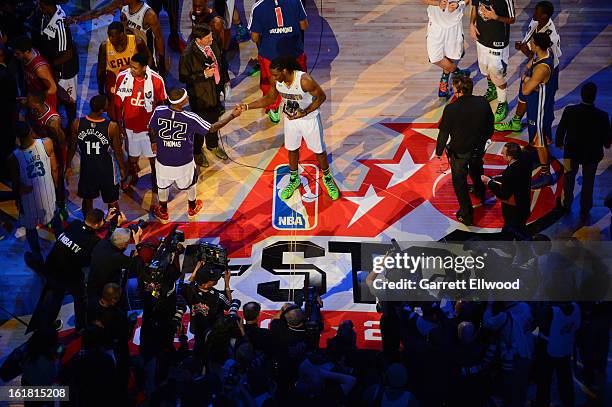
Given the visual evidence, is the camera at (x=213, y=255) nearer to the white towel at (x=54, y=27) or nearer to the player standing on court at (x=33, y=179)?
the player standing on court at (x=33, y=179)

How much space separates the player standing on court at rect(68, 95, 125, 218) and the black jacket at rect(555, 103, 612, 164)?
4.36 m

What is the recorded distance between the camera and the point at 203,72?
10.7m

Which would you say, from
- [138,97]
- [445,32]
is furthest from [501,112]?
[138,97]

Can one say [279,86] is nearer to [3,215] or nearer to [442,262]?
[442,262]

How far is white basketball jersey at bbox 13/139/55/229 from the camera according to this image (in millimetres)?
9445

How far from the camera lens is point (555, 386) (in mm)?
8703

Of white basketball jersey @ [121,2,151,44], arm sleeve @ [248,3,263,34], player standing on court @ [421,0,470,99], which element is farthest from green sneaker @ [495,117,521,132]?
white basketball jersey @ [121,2,151,44]

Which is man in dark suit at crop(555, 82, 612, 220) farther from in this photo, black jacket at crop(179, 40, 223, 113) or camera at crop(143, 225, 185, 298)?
camera at crop(143, 225, 185, 298)

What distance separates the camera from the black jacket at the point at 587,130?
32.7ft

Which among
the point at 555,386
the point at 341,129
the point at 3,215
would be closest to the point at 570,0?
the point at 341,129

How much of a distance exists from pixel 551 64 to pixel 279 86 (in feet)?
9.39

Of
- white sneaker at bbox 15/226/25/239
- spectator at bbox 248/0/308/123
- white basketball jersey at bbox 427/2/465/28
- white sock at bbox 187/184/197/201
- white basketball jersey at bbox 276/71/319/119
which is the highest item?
white basketball jersey at bbox 427/2/465/28

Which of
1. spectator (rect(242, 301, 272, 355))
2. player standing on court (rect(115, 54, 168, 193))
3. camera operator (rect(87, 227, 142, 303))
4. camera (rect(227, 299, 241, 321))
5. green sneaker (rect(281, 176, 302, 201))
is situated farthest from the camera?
green sneaker (rect(281, 176, 302, 201))

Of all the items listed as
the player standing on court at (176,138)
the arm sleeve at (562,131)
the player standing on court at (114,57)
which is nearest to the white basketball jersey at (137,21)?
the player standing on court at (114,57)
